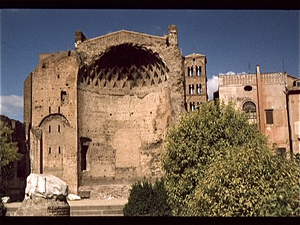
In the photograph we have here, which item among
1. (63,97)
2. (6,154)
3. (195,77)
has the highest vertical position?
(195,77)

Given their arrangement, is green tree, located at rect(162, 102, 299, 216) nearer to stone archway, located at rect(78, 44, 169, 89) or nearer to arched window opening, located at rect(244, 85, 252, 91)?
arched window opening, located at rect(244, 85, 252, 91)

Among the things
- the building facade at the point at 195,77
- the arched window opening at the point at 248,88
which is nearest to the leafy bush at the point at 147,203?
the arched window opening at the point at 248,88

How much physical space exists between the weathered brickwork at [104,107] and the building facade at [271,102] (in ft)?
12.9

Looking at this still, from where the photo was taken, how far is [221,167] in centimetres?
1348

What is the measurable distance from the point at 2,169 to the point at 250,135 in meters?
14.7

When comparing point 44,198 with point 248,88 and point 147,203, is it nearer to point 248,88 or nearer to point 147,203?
point 147,203

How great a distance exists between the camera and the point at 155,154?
2880 centimetres

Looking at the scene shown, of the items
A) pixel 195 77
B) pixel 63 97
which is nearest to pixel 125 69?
pixel 63 97

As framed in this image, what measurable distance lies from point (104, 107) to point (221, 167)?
17.8 m

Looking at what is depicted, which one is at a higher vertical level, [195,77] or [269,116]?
[195,77]

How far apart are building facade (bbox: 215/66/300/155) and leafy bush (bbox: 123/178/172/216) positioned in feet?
34.7

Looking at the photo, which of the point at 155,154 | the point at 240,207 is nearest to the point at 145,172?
the point at 155,154

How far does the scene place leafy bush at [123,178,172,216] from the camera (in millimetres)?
16969

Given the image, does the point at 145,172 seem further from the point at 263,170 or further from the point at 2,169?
the point at 263,170
